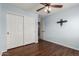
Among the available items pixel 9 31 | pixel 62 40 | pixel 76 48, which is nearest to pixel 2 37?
pixel 9 31

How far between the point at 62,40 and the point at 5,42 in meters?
1.36

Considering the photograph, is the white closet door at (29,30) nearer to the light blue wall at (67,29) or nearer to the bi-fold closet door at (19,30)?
the bi-fold closet door at (19,30)

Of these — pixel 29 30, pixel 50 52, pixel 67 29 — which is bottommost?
pixel 50 52

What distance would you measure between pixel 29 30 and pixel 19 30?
0.47 meters

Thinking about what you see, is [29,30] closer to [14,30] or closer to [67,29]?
[14,30]

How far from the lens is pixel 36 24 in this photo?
2.96m

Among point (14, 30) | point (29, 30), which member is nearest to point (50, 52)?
point (14, 30)

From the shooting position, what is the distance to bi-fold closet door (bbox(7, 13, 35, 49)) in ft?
6.34

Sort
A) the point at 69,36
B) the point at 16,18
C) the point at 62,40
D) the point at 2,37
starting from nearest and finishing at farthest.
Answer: the point at 69,36, the point at 62,40, the point at 2,37, the point at 16,18

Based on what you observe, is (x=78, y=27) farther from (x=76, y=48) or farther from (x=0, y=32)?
(x=0, y=32)

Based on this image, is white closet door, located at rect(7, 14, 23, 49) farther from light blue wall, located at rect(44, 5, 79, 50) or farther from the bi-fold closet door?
light blue wall, located at rect(44, 5, 79, 50)

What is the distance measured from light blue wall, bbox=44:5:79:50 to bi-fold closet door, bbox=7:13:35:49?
1079mm

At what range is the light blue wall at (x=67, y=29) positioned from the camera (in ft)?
3.93

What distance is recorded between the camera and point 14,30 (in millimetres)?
2133
